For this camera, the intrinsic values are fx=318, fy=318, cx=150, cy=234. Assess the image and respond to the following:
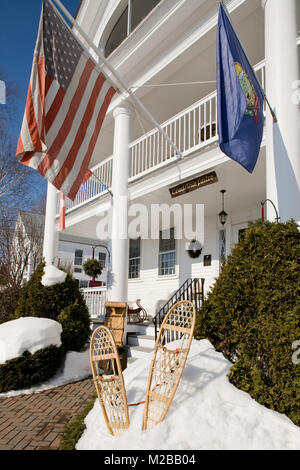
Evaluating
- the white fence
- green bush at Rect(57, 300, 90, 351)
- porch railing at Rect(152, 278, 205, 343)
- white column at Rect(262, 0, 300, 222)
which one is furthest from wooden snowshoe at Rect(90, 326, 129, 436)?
the white fence

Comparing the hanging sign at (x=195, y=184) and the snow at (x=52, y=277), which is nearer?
the snow at (x=52, y=277)

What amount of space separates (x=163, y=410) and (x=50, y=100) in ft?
14.8

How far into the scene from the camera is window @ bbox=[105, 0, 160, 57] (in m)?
9.84

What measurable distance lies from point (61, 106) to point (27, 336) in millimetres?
4035

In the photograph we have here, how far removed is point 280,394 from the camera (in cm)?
306

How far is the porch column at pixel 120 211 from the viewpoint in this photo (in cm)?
804

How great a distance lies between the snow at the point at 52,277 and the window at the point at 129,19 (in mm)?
7420

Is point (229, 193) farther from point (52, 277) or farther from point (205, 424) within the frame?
point (205, 424)

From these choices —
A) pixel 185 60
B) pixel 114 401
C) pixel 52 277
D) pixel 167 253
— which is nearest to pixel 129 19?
pixel 185 60

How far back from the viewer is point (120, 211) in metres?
8.30

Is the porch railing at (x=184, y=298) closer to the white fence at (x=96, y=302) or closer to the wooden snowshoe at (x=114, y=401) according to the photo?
the white fence at (x=96, y=302)

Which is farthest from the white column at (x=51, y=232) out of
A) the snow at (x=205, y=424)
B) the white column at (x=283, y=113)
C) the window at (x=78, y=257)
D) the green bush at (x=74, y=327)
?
the window at (x=78, y=257)
